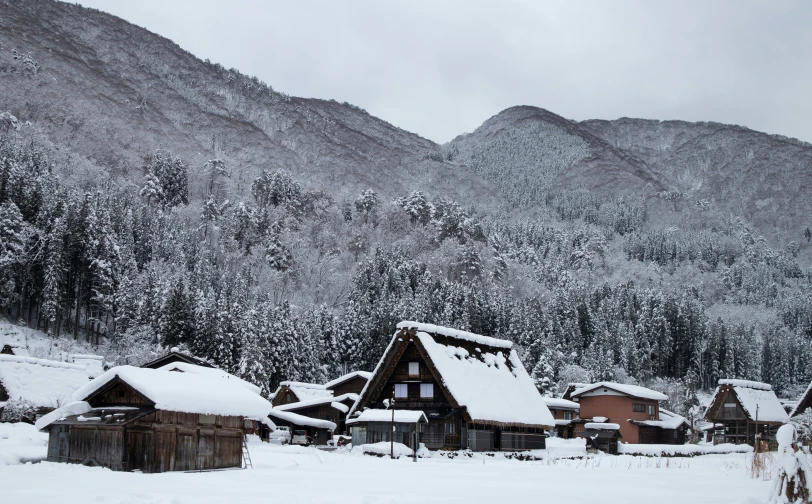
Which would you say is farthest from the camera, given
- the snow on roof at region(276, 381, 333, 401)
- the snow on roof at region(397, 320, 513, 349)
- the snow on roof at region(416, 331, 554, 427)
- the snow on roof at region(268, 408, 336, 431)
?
the snow on roof at region(276, 381, 333, 401)

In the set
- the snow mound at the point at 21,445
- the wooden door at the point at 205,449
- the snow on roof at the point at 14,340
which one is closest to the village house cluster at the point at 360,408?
the wooden door at the point at 205,449

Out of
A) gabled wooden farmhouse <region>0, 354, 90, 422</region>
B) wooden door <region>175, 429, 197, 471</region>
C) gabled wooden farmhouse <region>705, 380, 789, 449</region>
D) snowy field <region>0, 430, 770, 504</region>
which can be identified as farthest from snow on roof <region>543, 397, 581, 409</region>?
wooden door <region>175, 429, 197, 471</region>

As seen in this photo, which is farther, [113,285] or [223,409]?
[113,285]

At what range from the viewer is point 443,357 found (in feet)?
135

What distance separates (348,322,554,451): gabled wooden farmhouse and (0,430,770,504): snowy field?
10681 mm

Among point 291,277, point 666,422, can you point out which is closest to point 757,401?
point 666,422

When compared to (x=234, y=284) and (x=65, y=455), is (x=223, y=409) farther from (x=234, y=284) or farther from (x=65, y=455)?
(x=234, y=284)

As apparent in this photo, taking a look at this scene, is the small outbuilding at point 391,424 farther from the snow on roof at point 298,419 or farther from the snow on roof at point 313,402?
the snow on roof at point 313,402

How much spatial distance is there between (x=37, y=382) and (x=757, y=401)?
6308cm

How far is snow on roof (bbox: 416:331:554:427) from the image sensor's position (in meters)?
39.0

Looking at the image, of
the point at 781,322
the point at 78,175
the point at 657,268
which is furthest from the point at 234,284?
the point at 657,268

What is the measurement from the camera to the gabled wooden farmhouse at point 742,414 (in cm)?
6397

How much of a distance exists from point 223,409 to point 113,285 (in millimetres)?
52860

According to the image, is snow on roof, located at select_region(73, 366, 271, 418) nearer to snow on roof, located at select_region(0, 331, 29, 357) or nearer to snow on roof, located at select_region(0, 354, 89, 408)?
snow on roof, located at select_region(0, 354, 89, 408)
